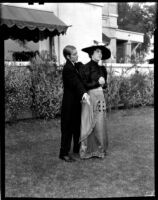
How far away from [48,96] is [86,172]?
4.88 meters

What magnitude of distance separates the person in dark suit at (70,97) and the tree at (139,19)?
27.9 metres

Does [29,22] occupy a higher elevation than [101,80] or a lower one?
higher

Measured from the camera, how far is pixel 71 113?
19.1ft

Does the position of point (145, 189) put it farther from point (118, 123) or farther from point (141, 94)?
point (141, 94)

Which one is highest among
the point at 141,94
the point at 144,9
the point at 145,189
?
the point at 144,9

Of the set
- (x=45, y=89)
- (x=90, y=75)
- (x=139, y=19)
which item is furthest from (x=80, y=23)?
(x=139, y=19)

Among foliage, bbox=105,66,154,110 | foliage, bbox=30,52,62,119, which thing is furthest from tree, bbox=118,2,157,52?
foliage, bbox=30,52,62,119

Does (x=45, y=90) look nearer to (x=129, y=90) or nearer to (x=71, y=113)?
(x=129, y=90)

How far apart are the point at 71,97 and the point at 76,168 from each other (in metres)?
1.09

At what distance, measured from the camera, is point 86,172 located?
526 cm

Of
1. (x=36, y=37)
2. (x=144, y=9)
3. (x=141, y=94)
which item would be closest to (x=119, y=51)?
(x=144, y=9)

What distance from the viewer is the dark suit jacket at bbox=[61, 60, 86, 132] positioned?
5590 mm

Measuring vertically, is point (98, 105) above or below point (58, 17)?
below

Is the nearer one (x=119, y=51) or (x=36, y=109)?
(x=36, y=109)
